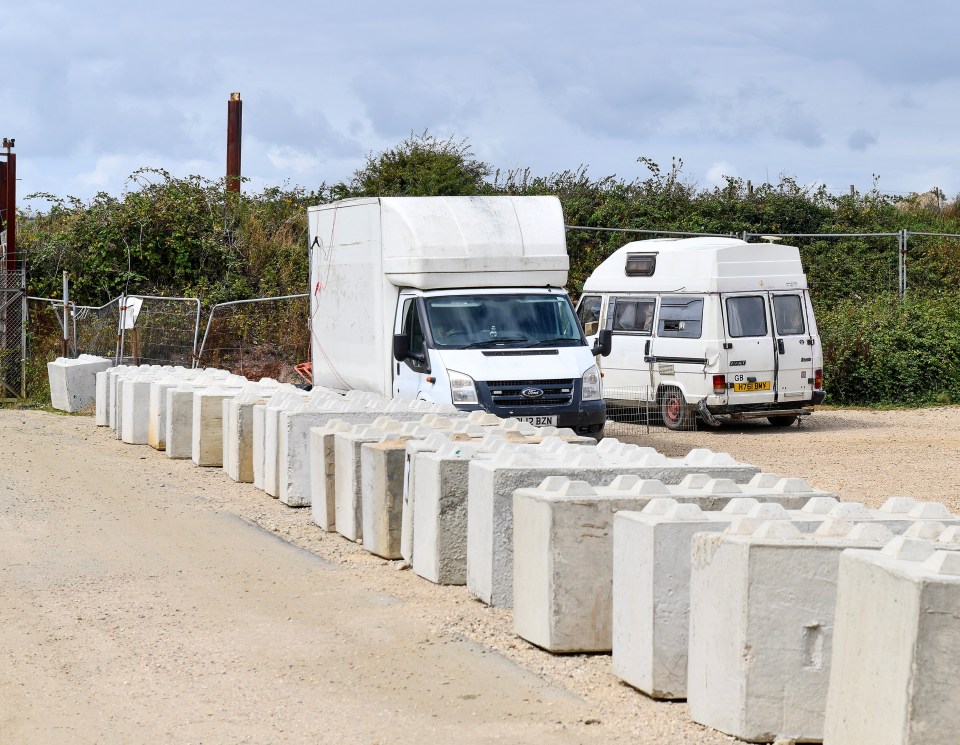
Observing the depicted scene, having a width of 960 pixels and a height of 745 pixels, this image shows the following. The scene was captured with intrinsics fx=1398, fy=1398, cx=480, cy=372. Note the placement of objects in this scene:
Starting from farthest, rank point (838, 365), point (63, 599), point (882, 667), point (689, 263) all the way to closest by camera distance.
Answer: point (838, 365) → point (689, 263) → point (63, 599) → point (882, 667)

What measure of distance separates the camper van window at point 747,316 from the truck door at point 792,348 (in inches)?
8.0

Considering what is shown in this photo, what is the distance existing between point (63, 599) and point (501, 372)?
25.4ft

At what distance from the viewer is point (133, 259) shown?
3253 centimetres

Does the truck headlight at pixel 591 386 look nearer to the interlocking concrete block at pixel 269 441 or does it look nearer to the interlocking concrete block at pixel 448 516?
the interlocking concrete block at pixel 269 441

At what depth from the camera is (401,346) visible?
16.1m

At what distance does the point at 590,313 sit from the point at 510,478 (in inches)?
598

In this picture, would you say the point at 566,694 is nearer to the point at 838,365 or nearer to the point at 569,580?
the point at 569,580

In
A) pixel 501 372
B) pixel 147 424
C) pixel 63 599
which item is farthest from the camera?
pixel 147 424

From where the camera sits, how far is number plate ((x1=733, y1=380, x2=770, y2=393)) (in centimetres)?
2072

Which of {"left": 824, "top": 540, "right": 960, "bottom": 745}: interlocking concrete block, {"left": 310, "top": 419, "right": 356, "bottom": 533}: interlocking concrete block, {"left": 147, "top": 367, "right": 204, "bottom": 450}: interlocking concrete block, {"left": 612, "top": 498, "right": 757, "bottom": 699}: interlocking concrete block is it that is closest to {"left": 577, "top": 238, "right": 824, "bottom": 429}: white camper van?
{"left": 147, "top": 367, "right": 204, "bottom": 450}: interlocking concrete block

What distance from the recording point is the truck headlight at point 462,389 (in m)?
15.4

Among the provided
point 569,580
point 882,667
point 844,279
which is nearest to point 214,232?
point 844,279

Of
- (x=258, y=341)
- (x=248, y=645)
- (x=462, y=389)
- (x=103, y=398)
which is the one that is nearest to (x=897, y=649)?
(x=248, y=645)

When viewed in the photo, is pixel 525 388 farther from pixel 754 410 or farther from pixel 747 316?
pixel 754 410
